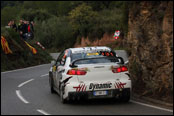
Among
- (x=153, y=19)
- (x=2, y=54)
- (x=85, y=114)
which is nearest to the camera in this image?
(x=85, y=114)

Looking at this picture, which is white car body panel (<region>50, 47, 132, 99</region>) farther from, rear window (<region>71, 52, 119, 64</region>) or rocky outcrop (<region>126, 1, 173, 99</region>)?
rocky outcrop (<region>126, 1, 173, 99</region>)

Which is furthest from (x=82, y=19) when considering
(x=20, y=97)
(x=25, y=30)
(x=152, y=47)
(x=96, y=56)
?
(x=96, y=56)

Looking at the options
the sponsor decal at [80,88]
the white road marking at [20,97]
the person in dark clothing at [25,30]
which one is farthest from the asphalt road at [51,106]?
the person in dark clothing at [25,30]

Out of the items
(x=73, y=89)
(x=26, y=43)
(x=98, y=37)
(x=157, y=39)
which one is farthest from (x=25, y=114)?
(x=98, y=37)

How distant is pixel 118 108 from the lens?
1150cm

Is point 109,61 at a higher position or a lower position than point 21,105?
higher

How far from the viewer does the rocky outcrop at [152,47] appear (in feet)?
43.0

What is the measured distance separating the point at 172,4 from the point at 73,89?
4338mm

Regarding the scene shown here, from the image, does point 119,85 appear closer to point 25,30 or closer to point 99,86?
point 99,86

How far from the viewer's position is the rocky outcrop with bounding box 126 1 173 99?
1311 centimetres

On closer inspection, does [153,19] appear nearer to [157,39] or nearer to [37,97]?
[157,39]

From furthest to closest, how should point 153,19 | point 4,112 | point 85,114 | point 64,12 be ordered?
point 64,12 → point 153,19 → point 4,112 → point 85,114

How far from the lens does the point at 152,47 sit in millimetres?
13961

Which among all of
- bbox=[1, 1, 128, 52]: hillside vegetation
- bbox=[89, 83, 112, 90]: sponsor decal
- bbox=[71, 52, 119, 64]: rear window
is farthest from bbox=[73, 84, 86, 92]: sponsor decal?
bbox=[1, 1, 128, 52]: hillside vegetation
